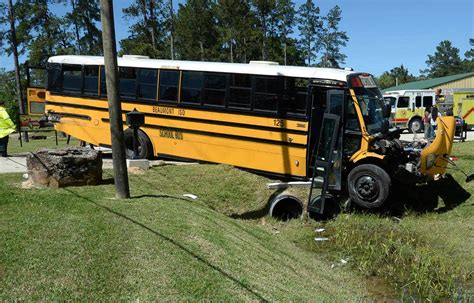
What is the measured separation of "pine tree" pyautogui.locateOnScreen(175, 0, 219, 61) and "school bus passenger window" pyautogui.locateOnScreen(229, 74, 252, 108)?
46.6 metres

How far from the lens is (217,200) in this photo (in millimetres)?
10906

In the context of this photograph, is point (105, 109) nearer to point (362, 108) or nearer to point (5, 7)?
point (362, 108)

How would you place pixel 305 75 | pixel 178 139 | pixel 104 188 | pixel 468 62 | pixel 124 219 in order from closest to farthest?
pixel 124 219, pixel 104 188, pixel 305 75, pixel 178 139, pixel 468 62

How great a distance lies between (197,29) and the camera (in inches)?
2290

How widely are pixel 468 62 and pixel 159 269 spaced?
5247 inches

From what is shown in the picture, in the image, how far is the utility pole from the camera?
309 inches

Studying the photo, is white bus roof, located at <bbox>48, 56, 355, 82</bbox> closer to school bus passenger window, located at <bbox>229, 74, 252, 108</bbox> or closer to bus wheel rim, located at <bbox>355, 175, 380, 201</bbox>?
school bus passenger window, located at <bbox>229, 74, 252, 108</bbox>

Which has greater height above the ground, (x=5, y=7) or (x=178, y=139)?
(x=5, y=7)

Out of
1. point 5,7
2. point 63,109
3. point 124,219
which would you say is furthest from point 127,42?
point 124,219

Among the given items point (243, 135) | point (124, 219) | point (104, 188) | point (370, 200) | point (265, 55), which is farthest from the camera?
point (265, 55)

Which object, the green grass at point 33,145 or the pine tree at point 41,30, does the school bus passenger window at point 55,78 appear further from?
the pine tree at point 41,30

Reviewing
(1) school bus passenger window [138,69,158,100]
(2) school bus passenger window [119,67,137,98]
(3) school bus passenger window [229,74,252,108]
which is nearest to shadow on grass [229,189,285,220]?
(3) school bus passenger window [229,74,252,108]

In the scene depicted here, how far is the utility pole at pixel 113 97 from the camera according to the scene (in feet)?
25.7

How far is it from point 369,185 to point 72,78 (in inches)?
342
